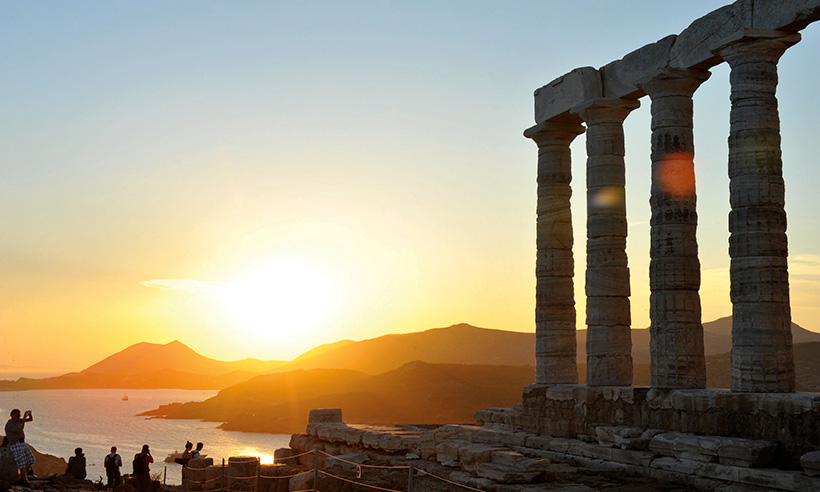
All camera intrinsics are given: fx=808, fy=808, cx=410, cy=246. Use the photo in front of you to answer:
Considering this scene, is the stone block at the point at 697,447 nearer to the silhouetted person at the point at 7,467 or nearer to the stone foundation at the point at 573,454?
the stone foundation at the point at 573,454

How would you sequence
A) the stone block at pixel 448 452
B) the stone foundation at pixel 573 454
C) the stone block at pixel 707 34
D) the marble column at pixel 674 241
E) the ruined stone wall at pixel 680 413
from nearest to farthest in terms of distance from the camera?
the stone foundation at pixel 573 454 → the ruined stone wall at pixel 680 413 → the stone block at pixel 707 34 → the stone block at pixel 448 452 → the marble column at pixel 674 241

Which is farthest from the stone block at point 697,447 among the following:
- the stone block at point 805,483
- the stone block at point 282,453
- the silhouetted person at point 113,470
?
the silhouetted person at point 113,470

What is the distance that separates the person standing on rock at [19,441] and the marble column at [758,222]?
1340cm

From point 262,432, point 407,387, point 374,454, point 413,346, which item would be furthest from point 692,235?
point 413,346

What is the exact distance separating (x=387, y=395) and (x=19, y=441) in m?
66.7

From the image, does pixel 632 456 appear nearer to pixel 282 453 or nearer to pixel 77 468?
pixel 282 453

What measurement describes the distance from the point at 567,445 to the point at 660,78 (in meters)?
7.90

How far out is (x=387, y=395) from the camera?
81625 mm

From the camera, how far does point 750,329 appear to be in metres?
14.5

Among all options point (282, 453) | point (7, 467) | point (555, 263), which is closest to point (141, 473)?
point (7, 467)

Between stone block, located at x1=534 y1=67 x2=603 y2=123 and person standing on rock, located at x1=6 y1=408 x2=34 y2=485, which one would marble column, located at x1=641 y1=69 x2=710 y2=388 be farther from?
person standing on rock, located at x1=6 y1=408 x2=34 y2=485

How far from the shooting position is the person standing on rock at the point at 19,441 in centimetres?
1545

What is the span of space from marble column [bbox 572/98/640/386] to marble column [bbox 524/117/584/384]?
1585 millimetres

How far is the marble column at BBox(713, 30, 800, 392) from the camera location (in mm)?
14367
